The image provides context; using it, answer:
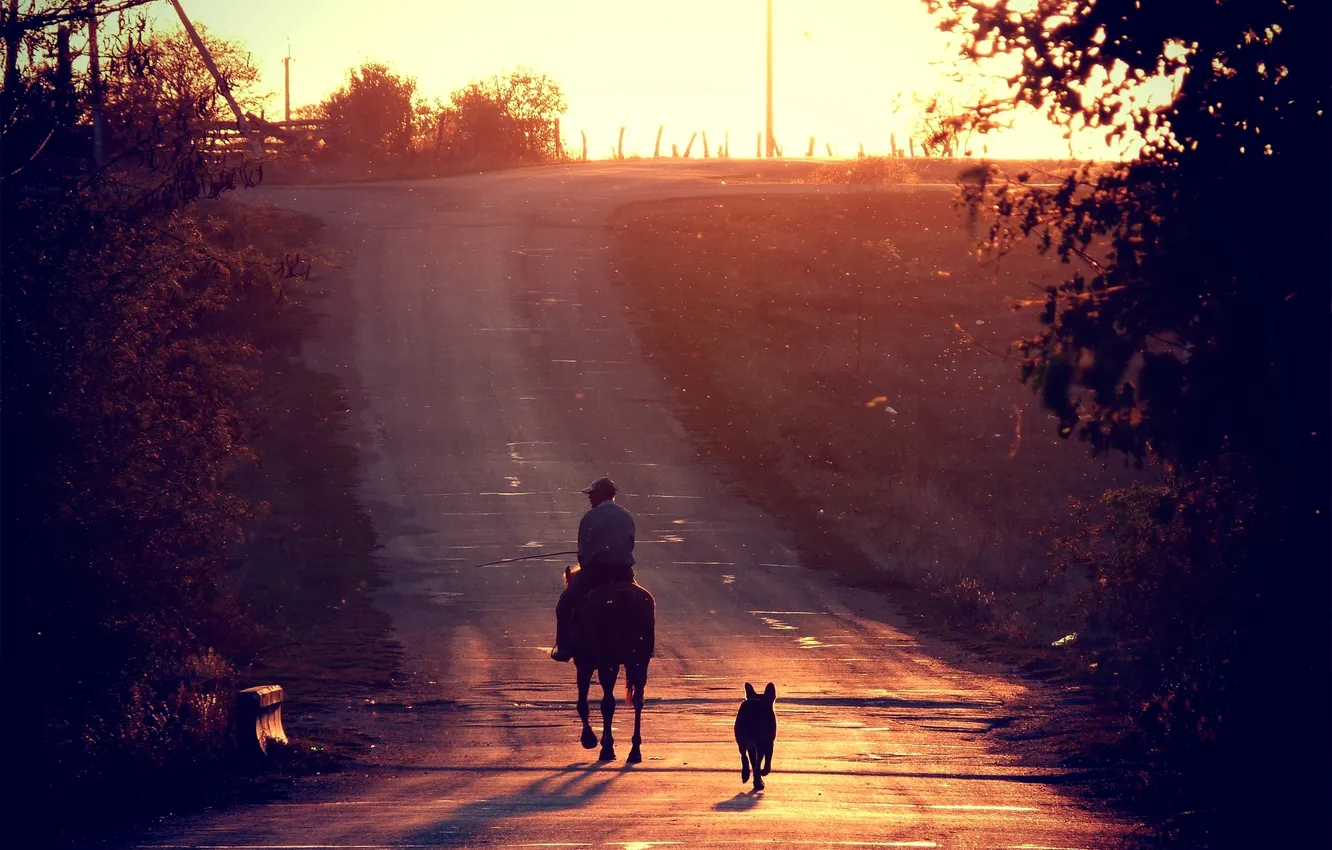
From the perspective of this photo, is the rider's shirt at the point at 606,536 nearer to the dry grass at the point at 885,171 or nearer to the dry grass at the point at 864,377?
the dry grass at the point at 864,377

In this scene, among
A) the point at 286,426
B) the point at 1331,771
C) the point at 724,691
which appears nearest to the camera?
the point at 1331,771

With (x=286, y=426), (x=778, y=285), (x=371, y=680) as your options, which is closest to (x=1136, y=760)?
(x=371, y=680)

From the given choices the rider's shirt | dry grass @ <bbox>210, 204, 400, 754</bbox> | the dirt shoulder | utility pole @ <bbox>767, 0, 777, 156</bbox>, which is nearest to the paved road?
dry grass @ <bbox>210, 204, 400, 754</bbox>

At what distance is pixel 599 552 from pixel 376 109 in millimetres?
57107

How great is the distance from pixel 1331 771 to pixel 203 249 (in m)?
12.5

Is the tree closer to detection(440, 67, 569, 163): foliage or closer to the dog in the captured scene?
detection(440, 67, 569, 163): foliage

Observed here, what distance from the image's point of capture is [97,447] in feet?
53.1

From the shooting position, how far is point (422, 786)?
1414 cm

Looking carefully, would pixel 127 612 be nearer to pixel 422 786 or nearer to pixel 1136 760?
pixel 422 786

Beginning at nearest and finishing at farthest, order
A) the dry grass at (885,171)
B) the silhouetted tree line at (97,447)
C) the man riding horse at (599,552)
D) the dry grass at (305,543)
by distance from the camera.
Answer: the silhouetted tree line at (97,447) < the man riding horse at (599,552) < the dry grass at (305,543) < the dry grass at (885,171)

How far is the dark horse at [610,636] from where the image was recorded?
15.4 m

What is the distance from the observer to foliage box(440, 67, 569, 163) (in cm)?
7094

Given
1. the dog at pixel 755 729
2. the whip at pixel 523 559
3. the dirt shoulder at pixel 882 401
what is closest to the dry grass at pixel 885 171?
the dirt shoulder at pixel 882 401

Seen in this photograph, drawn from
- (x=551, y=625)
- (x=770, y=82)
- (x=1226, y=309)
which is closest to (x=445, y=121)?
(x=770, y=82)
